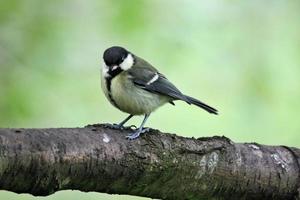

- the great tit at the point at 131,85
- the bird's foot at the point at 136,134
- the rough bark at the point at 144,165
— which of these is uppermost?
the great tit at the point at 131,85

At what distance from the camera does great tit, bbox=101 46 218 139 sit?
3.63m

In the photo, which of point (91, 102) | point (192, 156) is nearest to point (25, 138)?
point (192, 156)

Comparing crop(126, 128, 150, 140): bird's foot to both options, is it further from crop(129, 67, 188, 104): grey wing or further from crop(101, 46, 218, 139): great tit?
crop(129, 67, 188, 104): grey wing

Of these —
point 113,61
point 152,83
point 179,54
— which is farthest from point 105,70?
point 179,54

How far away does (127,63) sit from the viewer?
3.77 metres

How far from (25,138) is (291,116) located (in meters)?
3.12

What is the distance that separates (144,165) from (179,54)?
256 centimetres

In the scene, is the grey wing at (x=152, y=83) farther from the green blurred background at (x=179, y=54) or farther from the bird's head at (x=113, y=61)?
the green blurred background at (x=179, y=54)

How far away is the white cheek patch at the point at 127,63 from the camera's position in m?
3.73

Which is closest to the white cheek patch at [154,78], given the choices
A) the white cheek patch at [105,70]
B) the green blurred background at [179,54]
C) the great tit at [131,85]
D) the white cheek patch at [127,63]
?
the great tit at [131,85]

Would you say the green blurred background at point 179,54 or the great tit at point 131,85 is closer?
the great tit at point 131,85

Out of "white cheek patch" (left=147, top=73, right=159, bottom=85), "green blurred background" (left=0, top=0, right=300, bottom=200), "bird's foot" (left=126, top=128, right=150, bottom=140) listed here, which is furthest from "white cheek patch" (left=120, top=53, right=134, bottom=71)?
"bird's foot" (left=126, top=128, right=150, bottom=140)

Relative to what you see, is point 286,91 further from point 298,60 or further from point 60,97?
point 60,97

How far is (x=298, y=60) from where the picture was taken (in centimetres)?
516
